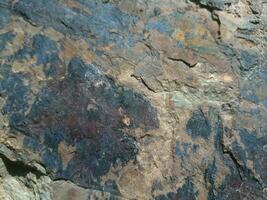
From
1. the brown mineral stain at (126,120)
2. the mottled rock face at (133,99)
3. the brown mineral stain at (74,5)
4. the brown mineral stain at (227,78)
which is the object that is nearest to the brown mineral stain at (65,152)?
the mottled rock face at (133,99)

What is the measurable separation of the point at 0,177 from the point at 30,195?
0.10 meters

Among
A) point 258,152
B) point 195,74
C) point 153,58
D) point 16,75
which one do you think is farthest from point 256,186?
point 16,75

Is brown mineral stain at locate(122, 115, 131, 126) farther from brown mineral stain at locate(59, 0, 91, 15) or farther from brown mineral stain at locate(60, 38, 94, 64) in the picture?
brown mineral stain at locate(59, 0, 91, 15)

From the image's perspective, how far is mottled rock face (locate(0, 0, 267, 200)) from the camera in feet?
4.13

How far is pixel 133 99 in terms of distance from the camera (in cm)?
134

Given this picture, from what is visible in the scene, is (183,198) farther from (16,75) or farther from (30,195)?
(16,75)

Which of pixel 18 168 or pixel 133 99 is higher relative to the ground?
Result: pixel 133 99

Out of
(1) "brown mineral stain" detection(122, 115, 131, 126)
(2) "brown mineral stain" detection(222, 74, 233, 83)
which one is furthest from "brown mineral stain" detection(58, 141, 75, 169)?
(2) "brown mineral stain" detection(222, 74, 233, 83)

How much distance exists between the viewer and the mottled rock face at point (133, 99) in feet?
4.13

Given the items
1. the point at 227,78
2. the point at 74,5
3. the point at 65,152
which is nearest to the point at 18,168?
the point at 65,152

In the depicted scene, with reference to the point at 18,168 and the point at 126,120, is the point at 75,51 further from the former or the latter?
the point at 18,168

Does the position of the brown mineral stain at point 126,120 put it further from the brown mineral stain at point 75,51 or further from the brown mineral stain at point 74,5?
the brown mineral stain at point 74,5

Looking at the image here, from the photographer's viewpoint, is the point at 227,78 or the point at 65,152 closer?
the point at 65,152

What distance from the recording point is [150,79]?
136 centimetres
